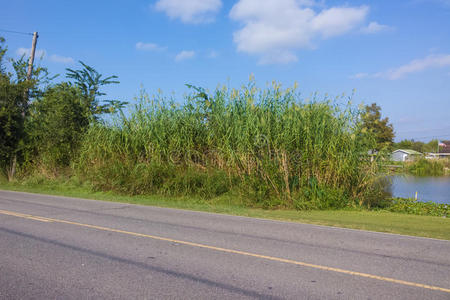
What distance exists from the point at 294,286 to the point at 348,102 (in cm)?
1064

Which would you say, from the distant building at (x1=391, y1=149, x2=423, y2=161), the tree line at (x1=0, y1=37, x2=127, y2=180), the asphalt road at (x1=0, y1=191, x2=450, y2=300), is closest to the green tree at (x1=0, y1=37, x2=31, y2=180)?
the tree line at (x1=0, y1=37, x2=127, y2=180)

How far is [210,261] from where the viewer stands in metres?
6.00

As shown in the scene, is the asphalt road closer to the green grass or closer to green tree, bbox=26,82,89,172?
the green grass

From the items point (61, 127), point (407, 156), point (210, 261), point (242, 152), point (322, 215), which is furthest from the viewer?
point (407, 156)

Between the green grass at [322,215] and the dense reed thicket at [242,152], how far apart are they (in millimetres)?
573

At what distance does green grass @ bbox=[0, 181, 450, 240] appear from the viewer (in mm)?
9500

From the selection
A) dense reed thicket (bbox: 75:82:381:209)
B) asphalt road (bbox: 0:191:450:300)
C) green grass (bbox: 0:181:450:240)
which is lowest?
asphalt road (bbox: 0:191:450:300)

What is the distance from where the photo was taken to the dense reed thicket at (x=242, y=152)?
540 inches

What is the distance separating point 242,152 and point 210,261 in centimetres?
916

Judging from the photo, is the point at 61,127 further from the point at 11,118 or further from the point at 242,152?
the point at 242,152

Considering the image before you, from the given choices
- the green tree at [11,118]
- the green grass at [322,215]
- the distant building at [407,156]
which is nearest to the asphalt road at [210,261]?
the green grass at [322,215]

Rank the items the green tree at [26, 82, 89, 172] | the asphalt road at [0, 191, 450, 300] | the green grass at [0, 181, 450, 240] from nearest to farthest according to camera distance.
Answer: the asphalt road at [0, 191, 450, 300]
the green grass at [0, 181, 450, 240]
the green tree at [26, 82, 89, 172]

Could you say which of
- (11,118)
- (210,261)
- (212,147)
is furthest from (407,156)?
(210,261)

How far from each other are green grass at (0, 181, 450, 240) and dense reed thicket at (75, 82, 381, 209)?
22.6 inches
